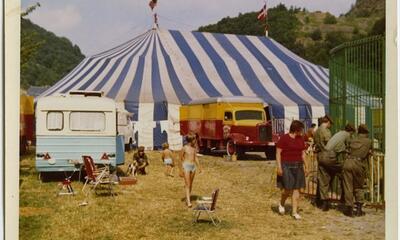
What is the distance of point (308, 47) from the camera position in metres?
4.54

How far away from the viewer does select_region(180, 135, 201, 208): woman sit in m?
4.38

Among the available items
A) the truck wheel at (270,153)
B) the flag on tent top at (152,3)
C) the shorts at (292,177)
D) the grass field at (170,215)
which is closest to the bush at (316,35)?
the shorts at (292,177)

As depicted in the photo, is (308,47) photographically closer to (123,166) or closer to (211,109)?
(123,166)

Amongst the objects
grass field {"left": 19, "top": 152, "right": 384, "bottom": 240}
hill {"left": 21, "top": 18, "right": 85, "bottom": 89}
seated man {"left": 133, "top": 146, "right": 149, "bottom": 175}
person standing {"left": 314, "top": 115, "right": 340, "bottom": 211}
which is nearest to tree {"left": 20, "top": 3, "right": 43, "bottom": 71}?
hill {"left": 21, "top": 18, "right": 85, "bottom": 89}

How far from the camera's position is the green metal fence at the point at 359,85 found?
407 cm

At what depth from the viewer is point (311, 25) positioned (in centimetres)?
383

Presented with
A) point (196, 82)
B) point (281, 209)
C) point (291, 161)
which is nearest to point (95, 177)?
point (281, 209)

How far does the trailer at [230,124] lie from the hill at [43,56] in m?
1.82

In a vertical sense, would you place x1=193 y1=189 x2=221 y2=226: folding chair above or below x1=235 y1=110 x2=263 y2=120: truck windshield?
below

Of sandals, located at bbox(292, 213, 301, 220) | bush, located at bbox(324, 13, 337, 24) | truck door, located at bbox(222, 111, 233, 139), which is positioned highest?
bush, located at bbox(324, 13, 337, 24)

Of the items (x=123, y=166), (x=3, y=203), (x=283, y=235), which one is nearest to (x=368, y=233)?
(x=283, y=235)

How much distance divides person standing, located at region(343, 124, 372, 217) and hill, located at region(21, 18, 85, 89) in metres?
2.29

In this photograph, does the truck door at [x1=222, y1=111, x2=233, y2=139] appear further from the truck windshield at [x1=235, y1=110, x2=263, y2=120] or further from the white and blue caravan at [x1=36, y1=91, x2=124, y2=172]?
the white and blue caravan at [x1=36, y1=91, x2=124, y2=172]

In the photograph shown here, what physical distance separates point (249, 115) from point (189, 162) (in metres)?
3.30
